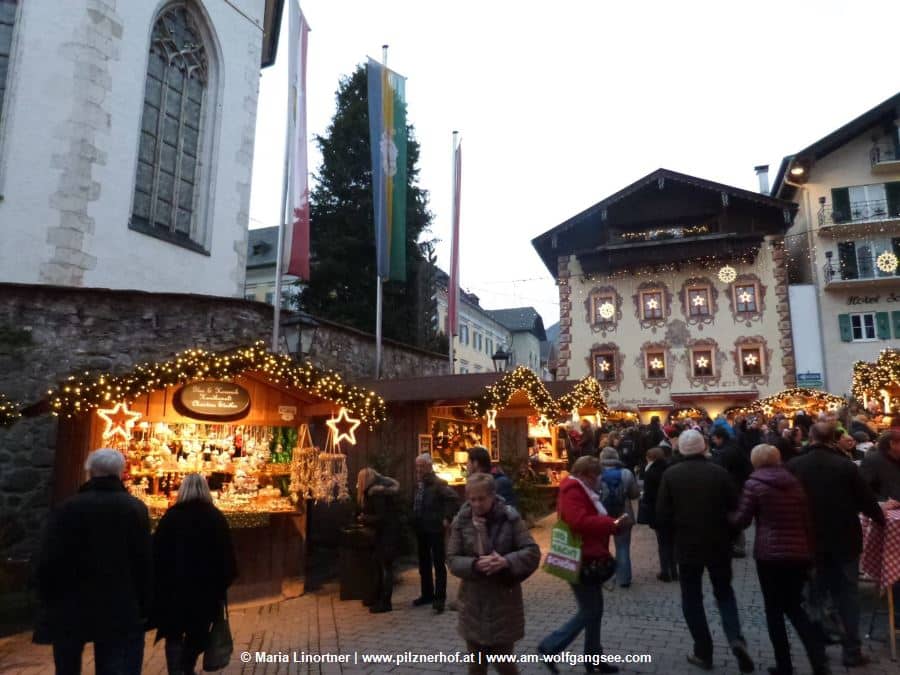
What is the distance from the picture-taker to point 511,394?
38.6 ft

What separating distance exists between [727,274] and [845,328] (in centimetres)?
511

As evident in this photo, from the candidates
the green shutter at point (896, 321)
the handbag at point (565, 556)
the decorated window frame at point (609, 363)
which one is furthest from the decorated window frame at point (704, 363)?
the handbag at point (565, 556)

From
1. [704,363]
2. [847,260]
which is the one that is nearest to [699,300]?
[704,363]

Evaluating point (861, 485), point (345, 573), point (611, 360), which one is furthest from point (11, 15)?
point (611, 360)

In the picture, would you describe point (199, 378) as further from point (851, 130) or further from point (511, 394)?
point (851, 130)

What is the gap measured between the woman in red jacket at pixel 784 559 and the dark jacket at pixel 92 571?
424cm

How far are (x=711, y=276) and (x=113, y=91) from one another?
79.7 feet

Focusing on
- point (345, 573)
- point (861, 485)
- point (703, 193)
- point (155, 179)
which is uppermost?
point (703, 193)

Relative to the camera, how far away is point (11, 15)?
12117 mm

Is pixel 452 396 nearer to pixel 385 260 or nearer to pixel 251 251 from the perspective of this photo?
pixel 385 260

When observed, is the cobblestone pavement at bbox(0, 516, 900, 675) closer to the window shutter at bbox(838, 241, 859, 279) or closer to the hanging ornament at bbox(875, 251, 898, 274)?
the window shutter at bbox(838, 241, 859, 279)

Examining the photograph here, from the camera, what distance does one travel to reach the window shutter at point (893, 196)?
27234 mm

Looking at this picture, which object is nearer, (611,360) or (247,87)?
(247,87)

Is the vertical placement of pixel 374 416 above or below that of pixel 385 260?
below
